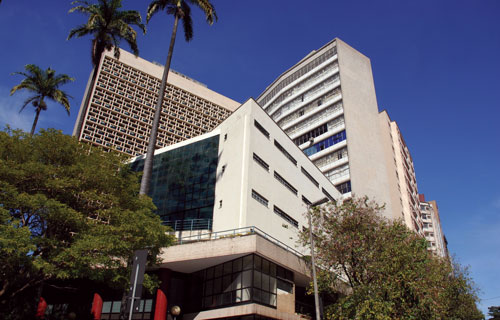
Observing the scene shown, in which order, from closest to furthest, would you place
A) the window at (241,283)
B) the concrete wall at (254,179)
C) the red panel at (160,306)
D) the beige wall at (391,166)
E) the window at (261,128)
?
1. the window at (241,283)
2. the red panel at (160,306)
3. the concrete wall at (254,179)
4. the window at (261,128)
5. the beige wall at (391,166)

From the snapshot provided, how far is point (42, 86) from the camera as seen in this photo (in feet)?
126

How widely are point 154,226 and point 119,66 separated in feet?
176

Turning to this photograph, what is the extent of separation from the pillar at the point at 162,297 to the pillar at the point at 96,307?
5.67 meters

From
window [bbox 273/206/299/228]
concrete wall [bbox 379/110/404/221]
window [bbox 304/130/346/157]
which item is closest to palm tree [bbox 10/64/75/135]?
window [bbox 273/206/299/228]

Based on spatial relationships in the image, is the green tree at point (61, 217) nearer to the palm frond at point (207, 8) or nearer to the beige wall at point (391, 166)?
the palm frond at point (207, 8)

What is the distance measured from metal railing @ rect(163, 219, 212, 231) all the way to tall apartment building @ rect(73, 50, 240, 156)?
79.7 ft

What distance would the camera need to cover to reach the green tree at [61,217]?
18.0m

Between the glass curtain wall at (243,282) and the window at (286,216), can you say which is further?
the window at (286,216)

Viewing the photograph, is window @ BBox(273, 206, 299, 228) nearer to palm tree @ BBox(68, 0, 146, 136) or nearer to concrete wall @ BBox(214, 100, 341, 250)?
concrete wall @ BBox(214, 100, 341, 250)

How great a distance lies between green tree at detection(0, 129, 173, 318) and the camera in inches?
710

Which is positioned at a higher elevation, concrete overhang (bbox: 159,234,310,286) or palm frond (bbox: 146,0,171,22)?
palm frond (bbox: 146,0,171,22)

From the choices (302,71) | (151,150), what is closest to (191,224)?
(151,150)

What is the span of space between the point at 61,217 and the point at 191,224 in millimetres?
15089

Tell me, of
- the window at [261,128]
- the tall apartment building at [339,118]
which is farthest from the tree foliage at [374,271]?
the tall apartment building at [339,118]
